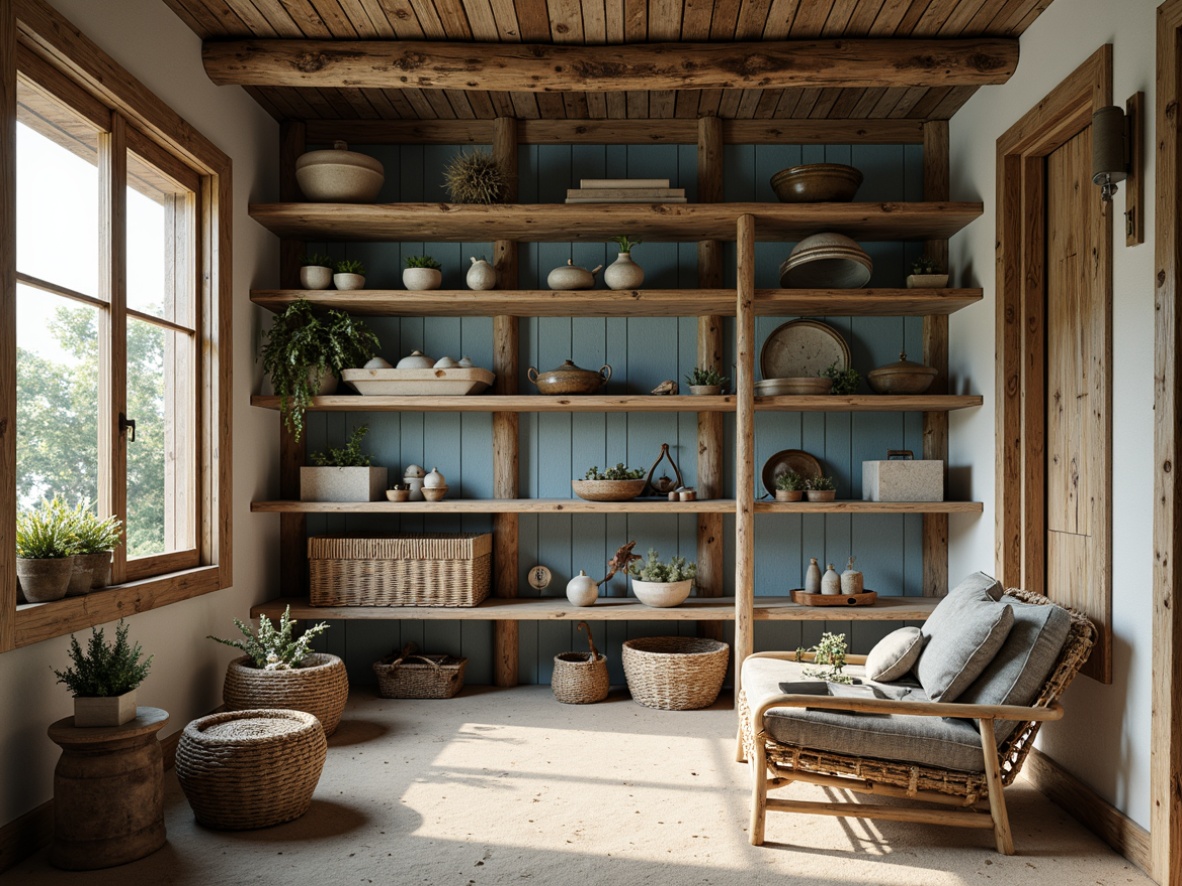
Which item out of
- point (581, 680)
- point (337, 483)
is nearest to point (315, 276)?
point (337, 483)

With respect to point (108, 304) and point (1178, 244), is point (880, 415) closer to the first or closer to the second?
point (1178, 244)

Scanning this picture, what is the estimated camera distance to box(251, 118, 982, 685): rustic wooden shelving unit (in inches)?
162

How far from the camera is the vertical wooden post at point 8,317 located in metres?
2.54

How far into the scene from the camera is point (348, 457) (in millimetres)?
4539

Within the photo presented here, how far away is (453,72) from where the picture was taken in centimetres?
383

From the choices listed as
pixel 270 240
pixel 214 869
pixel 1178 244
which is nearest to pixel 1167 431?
pixel 1178 244

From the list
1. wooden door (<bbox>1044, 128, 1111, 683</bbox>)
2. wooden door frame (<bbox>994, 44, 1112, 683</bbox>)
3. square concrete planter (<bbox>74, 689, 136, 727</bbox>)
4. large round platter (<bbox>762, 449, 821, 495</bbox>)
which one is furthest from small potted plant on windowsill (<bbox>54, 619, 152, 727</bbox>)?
wooden door frame (<bbox>994, 44, 1112, 683</bbox>)

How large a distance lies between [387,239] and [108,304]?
175 cm

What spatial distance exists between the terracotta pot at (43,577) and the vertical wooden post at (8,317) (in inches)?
4.1

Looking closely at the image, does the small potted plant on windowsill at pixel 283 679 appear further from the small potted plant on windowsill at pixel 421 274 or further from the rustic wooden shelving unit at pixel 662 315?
the small potted plant on windowsill at pixel 421 274

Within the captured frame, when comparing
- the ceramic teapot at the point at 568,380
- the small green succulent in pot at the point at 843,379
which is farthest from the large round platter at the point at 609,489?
the small green succulent in pot at the point at 843,379

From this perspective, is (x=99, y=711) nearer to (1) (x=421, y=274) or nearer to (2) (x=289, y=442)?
(2) (x=289, y=442)

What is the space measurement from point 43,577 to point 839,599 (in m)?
3.28

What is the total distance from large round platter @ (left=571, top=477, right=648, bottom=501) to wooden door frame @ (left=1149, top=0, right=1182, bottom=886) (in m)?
2.23
